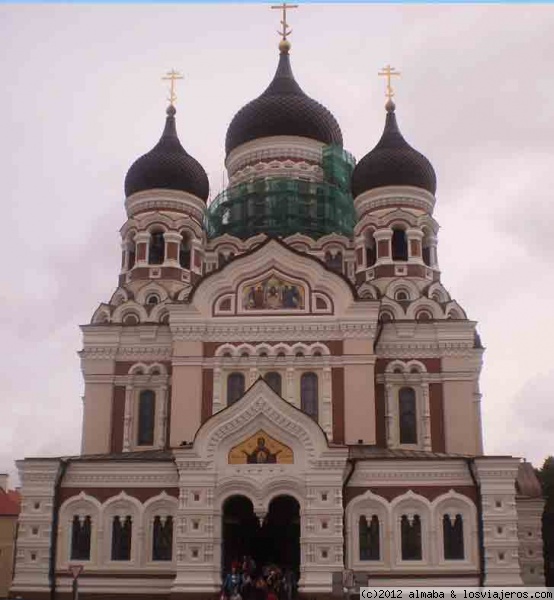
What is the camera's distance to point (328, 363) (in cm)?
2667

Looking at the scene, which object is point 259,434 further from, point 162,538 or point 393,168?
point 393,168

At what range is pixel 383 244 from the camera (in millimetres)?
30406

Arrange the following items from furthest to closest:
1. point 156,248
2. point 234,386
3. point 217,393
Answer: point 156,248
point 234,386
point 217,393

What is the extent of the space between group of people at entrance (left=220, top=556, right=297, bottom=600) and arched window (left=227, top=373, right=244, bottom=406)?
15.9ft

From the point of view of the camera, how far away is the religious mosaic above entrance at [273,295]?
27.2m

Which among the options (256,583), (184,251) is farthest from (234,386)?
(184,251)

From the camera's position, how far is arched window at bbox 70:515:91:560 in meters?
24.2

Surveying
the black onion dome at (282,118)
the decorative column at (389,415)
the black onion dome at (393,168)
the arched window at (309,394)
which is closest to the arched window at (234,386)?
the arched window at (309,394)

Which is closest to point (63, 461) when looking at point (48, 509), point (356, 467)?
point (48, 509)

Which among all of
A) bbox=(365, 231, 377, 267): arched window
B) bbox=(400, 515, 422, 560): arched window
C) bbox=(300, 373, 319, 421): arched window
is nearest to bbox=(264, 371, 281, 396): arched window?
bbox=(300, 373, 319, 421): arched window

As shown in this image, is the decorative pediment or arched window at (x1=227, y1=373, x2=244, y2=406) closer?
the decorative pediment

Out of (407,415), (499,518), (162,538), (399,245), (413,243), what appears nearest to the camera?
(499,518)

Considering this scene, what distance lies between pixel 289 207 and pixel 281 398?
10.9 metres

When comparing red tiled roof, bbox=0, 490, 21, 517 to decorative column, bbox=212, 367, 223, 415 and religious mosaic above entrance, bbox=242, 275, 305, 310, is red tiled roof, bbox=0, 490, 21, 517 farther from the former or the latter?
religious mosaic above entrance, bbox=242, 275, 305, 310
